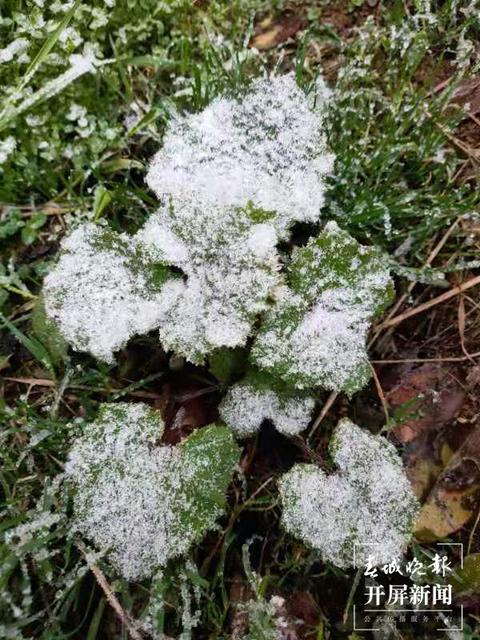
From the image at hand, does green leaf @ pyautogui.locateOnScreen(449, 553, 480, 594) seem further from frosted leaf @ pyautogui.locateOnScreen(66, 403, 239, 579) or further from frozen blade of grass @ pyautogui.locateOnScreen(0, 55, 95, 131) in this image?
frozen blade of grass @ pyautogui.locateOnScreen(0, 55, 95, 131)

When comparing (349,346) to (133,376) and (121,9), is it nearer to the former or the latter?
(133,376)

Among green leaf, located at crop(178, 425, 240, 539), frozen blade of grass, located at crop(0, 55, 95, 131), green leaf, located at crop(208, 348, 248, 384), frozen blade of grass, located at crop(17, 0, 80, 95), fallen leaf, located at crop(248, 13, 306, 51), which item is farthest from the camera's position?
fallen leaf, located at crop(248, 13, 306, 51)

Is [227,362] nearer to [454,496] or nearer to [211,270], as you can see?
[211,270]

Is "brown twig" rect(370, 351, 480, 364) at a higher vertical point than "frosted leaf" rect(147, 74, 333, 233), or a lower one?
lower

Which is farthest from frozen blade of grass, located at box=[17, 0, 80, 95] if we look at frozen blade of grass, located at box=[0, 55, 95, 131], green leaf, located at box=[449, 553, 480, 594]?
green leaf, located at box=[449, 553, 480, 594]

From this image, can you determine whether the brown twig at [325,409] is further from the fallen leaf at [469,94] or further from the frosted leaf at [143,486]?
the fallen leaf at [469,94]

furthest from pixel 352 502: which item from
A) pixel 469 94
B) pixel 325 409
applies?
pixel 469 94
